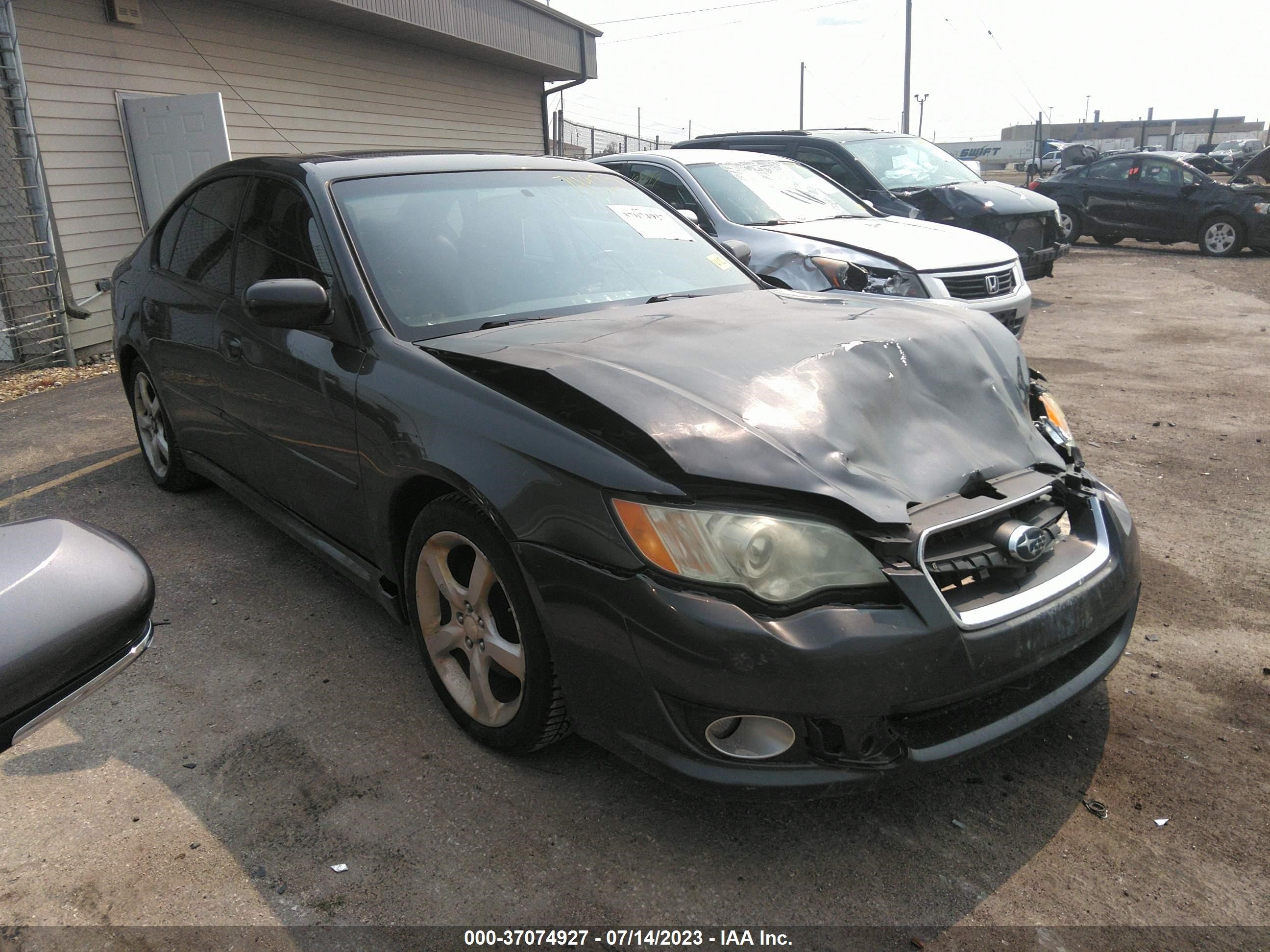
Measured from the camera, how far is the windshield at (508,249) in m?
3.01

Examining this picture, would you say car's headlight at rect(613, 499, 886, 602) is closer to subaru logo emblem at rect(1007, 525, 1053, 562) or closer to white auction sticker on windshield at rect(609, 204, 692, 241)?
subaru logo emblem at rect(1007, 525, 1053, 562)

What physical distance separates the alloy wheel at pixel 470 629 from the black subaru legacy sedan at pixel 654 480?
10 mm

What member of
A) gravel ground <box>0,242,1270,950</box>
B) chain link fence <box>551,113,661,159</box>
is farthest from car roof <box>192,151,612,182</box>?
chain link fence <box>551,113,661,159</box>

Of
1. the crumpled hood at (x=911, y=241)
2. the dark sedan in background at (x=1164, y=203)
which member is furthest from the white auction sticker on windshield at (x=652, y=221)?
the dark sedan in background at (x=1164, y=203)

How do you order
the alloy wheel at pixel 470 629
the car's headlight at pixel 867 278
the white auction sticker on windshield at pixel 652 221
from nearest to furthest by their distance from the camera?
the alloy wheel at pixel 470 629
the white auction sticker on windshield at pixel 652 221
the car's headlight at pixel 867 278

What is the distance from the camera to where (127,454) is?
569cm

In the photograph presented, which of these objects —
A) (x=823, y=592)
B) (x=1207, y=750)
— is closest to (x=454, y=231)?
(x=823, y=592)

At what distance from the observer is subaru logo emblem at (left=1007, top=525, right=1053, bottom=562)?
7.20ft

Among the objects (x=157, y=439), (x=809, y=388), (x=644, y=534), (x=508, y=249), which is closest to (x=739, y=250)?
(x=508, y=249)

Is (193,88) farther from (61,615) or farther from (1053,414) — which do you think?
(61,615)

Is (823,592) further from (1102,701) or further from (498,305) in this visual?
(498,305)

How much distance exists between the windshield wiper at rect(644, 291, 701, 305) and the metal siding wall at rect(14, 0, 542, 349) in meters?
3.29

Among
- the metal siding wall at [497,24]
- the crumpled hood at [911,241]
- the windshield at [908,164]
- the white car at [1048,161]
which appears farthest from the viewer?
the white car at [1048,161]

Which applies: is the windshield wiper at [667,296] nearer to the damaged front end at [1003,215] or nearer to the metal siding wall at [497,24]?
the damaged front end at [1003,215]
